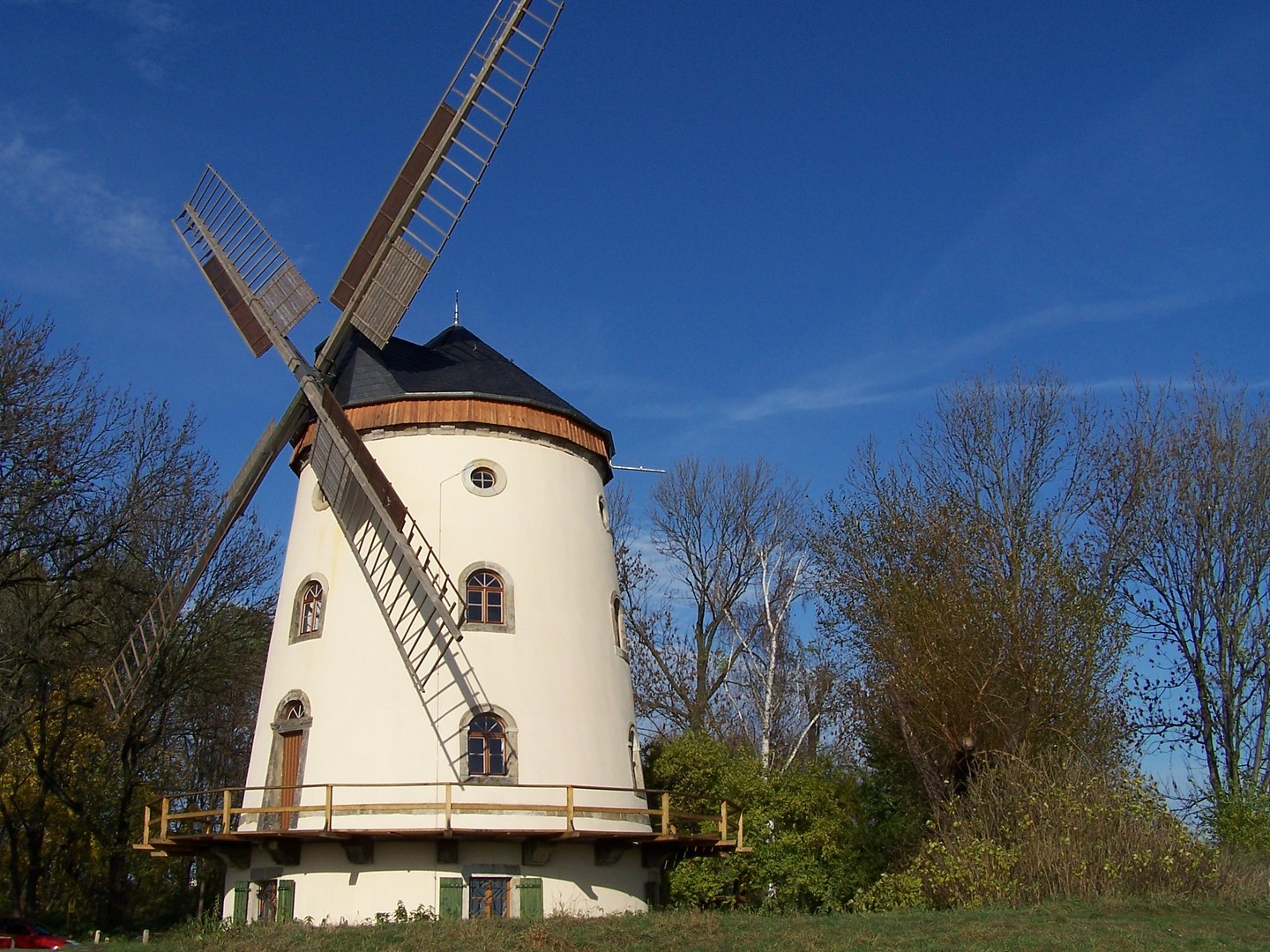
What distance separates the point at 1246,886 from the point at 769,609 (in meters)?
16.1

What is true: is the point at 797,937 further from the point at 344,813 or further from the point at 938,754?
the point at 938,754

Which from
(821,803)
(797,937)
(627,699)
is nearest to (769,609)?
(821,803)

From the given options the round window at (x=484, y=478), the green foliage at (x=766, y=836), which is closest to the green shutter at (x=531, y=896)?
the round window at (x=484, y=478)

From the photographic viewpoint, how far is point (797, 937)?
44.7ft

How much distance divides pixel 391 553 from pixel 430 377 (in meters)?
3.42

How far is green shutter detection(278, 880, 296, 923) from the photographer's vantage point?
16.3 m

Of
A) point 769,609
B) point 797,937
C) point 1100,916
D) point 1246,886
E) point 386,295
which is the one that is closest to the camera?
point 797,937

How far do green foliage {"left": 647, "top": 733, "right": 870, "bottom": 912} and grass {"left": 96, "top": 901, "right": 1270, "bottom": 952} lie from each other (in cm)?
744

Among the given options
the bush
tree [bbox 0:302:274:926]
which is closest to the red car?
tree [bbox 0:302:274:926]

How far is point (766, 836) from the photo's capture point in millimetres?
23031

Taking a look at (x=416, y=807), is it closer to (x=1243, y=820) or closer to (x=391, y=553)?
(x=391, y=553)

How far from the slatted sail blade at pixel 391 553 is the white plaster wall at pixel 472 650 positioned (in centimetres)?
22

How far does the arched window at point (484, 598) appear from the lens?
1750 centimetres

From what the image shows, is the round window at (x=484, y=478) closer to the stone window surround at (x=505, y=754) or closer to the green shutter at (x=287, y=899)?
the stone window surround at (x=505, y=754)
